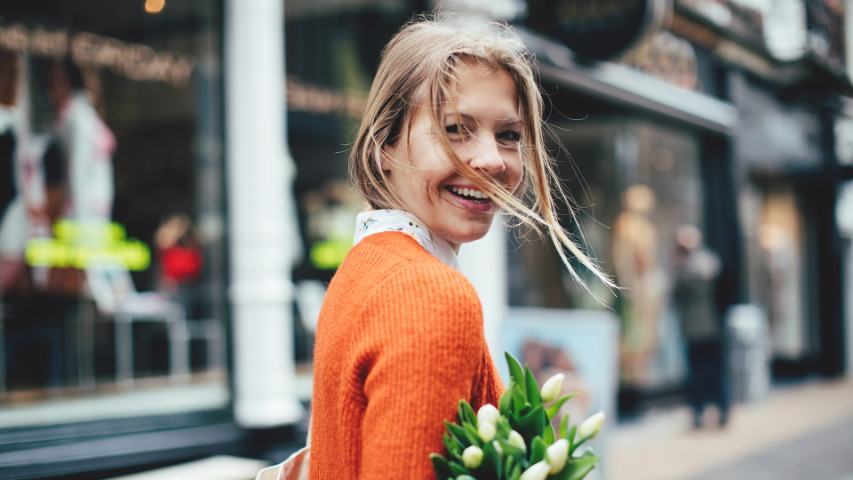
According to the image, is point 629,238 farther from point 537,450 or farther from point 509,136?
point 537,450

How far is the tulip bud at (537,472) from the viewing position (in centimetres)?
110

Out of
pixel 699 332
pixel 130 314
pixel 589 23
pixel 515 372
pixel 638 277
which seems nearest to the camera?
pixel 515 372

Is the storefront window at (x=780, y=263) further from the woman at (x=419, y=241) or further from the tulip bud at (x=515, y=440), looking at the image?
the tulip bud at (x=515, y=440)

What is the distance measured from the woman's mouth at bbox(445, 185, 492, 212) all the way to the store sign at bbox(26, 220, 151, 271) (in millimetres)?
5419

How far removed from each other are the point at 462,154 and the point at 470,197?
0.24 ft

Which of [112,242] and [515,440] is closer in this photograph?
[515,440]

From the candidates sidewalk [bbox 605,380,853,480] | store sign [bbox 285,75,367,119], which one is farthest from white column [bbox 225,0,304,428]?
sidewalk [bbox 605,380,853,480]

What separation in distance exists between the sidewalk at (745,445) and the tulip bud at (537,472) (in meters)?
5.29

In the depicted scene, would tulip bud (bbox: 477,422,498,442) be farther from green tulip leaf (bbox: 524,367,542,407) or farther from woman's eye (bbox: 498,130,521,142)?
woman's eye (bbox: 498,130,521,142)

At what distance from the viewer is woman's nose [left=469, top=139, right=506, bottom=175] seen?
49.9 inches

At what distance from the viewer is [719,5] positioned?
33.5 ft

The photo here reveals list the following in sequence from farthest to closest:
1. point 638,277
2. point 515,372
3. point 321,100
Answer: point 638,277, point 321,100, point 515,372

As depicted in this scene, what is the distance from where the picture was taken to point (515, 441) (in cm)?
113

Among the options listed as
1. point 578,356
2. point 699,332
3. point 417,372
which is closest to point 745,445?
point 699,332
